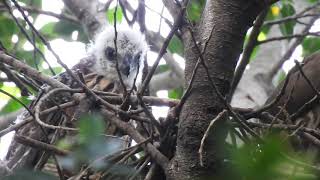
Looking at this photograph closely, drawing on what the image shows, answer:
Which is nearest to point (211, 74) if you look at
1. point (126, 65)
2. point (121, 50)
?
point (126, 65)

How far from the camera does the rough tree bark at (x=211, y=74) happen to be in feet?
5.95

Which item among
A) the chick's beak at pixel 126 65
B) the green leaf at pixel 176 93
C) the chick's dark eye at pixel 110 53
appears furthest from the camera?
the green leaf at pixel 176 93

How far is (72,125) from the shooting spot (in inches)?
95.0

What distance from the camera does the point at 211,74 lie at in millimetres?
1886

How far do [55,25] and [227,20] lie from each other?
2.47 meters

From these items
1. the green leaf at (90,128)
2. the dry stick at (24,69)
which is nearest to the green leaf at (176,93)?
the dry stick at (24,69)

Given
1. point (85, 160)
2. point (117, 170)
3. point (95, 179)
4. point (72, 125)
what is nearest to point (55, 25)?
point (72, 125)

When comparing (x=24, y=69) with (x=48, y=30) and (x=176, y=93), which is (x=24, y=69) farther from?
(x=176, y=93)

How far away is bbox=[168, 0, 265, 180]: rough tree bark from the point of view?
181 centimetres

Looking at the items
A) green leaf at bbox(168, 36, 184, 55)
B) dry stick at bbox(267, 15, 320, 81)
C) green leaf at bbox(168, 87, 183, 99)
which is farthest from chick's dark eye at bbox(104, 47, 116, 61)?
dry stick at bbox(267, 15, 320, 81)

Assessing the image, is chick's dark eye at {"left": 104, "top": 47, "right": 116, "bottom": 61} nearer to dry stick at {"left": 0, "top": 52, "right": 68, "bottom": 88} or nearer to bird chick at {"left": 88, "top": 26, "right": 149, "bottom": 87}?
bird chick at {"left": 88, "top": 26, "right": 149, "bottom": 87}

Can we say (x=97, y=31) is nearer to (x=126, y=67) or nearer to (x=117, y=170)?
(x=126, y=67)

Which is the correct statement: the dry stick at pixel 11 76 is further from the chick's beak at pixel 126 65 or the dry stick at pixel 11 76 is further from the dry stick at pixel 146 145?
the chick's beak at pixel 126 65

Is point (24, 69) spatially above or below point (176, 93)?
above
